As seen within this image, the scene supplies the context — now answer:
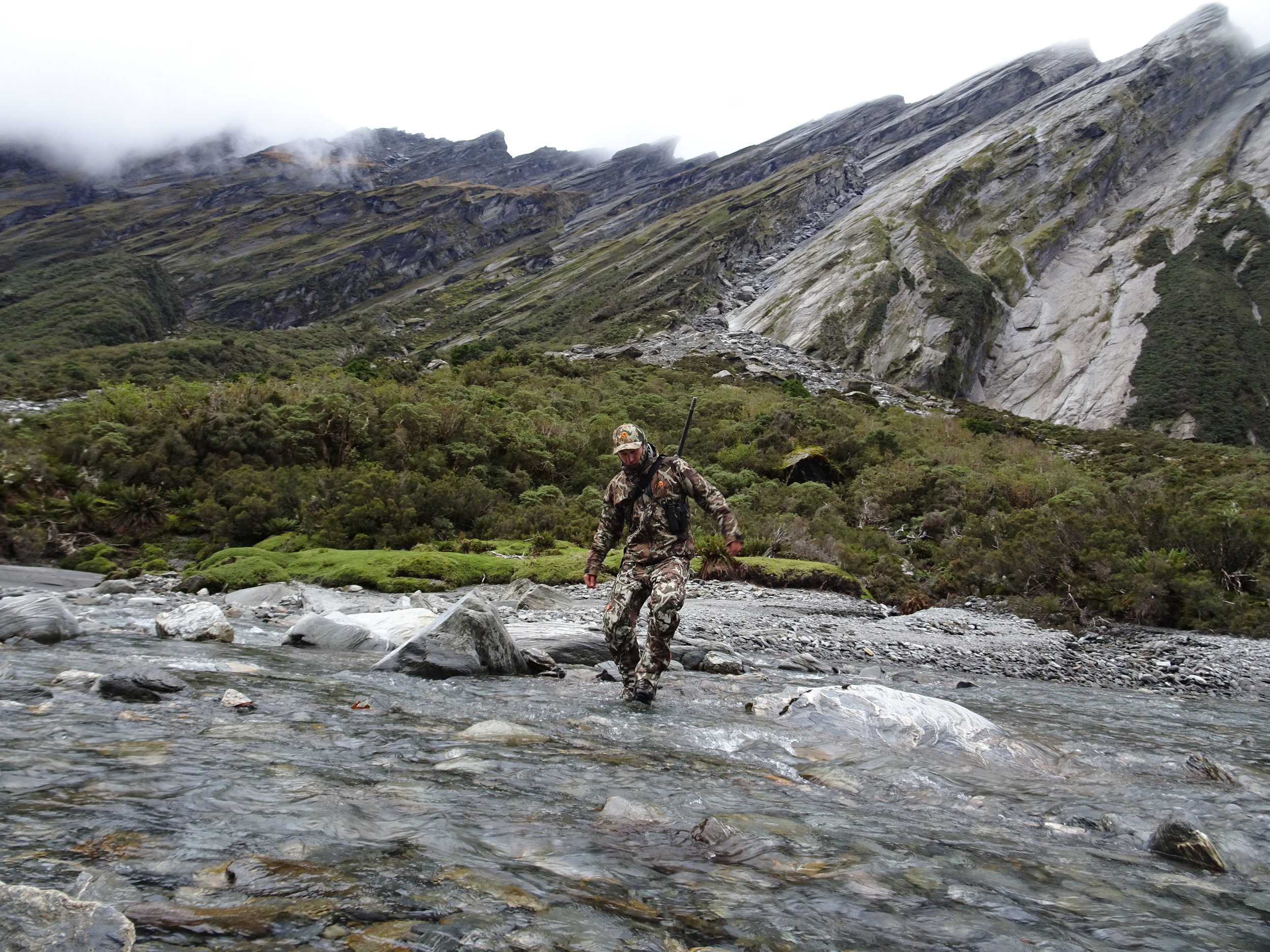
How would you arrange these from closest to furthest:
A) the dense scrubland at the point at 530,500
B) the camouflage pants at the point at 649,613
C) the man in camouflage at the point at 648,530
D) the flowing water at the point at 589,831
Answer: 1. the flowing water at the point at 589,831
2. the camouflage pants at the point at 649,613
3. the man in camouflage at the point at 648,530
4. the dense scrubland at the point at 530,500

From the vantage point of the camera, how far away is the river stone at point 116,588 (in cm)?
1170

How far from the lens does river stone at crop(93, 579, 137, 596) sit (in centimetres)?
1170

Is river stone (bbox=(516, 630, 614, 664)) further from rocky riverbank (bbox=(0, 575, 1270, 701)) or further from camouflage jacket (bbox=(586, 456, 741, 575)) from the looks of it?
camouflage jacket (bbox=(586, 456, 741, 575))

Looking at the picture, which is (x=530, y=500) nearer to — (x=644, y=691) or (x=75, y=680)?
(x=644, y=691)

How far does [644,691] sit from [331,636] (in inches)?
171

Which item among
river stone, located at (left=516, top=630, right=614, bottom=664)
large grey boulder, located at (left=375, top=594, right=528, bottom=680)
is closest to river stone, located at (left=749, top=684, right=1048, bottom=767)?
large grey boulder, located at (left=375, top=594, right=528, bottom=680)

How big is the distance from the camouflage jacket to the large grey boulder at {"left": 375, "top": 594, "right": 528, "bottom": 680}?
124 centimetres

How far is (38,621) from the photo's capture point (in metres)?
7.35

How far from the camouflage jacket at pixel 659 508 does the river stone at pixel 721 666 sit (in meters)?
2.02

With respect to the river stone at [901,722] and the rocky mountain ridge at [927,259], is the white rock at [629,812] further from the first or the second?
the rocky mountain ridge at [927,259]

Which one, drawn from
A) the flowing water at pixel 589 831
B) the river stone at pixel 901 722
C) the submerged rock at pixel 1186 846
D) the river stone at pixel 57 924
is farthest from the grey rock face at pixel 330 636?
the submerged rock at pixel 1186 846

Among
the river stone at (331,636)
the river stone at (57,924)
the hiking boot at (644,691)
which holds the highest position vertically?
the river stone at (57,924)

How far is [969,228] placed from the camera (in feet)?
283

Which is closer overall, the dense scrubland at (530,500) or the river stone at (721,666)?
the river stone at (721,666)
